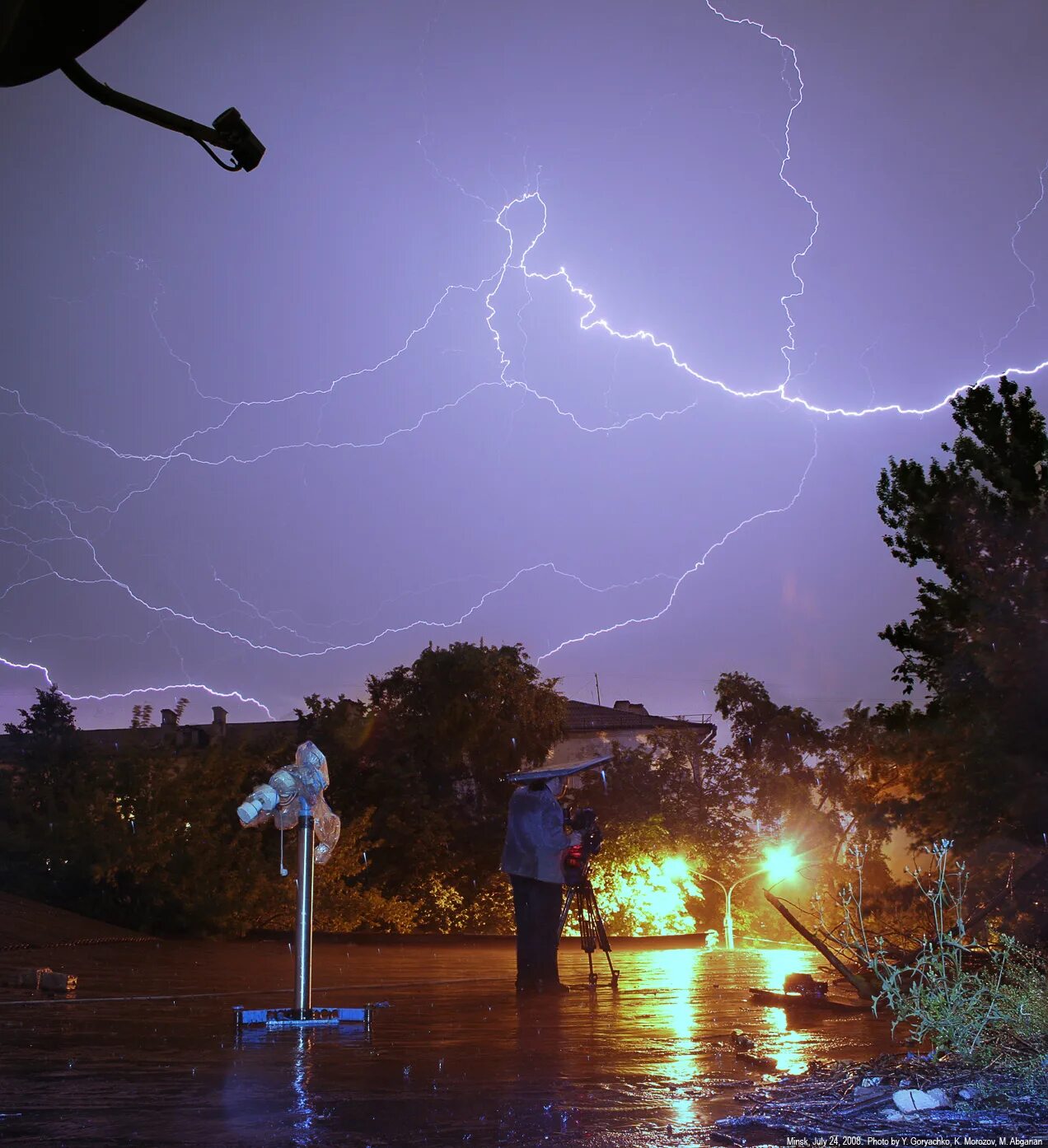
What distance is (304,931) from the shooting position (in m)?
5.75

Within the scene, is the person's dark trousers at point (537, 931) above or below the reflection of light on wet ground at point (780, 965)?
above

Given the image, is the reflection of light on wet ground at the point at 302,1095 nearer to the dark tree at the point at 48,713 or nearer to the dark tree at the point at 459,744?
the dark tree at the point at 459,744

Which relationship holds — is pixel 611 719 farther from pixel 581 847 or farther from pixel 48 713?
pixel 581 847

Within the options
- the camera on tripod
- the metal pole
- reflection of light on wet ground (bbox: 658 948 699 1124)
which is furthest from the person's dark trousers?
the metal pole

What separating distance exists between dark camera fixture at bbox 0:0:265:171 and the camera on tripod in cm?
530

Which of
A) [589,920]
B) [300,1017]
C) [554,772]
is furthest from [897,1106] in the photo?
[589,920]

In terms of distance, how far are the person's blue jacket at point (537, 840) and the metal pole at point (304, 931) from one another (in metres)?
1.92

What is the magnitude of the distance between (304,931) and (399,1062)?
5.17ft

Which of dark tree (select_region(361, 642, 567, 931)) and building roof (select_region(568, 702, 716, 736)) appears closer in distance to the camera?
dark tree (select_region(361, 642, 567, 931))

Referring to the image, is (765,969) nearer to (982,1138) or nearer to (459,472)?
(982,1138)

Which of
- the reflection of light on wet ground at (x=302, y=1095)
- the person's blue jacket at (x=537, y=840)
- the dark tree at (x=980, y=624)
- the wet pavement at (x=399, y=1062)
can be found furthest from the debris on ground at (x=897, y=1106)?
the dark tree at (x=980, y=624)

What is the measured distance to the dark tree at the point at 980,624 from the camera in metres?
Result: 12.7

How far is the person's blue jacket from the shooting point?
7.57m

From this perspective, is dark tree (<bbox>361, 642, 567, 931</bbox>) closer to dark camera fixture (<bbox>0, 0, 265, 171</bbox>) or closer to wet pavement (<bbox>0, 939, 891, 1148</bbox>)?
wet pavement (<bbox>0, 939, 891, 1148</bbox>)
